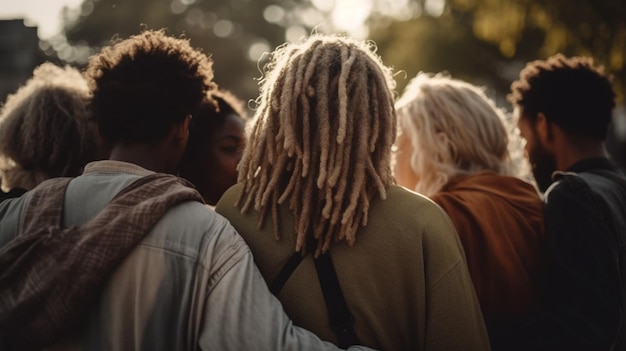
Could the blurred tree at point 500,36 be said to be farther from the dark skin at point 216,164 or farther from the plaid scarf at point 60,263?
the plaid scarf at point 60,263

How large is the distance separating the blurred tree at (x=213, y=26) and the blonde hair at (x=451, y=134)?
26.9 meters

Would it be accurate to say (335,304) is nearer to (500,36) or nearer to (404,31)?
(500,36)

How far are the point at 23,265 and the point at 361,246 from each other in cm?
110

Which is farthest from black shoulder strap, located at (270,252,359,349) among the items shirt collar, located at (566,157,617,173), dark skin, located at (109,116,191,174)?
shirt collar, located at (566,157,617,173)

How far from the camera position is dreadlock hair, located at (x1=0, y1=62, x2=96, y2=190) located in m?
3.21

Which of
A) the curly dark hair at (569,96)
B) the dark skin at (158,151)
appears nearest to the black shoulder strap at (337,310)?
the dark skin at (158,151)

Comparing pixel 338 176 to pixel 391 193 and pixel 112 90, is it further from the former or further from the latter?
pixel 112 90

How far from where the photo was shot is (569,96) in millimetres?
3904

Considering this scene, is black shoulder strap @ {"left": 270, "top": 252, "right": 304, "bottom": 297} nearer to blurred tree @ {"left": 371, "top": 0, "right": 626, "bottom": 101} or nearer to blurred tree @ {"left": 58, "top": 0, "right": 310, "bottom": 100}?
blurred tree @ {"left": 371, "top": 0, "right": 626, "bottom": 101}

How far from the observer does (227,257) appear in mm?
2311

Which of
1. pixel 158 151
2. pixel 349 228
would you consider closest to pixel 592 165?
pixel 349 228

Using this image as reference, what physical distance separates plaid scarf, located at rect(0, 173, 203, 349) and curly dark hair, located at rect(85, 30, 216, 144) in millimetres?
393

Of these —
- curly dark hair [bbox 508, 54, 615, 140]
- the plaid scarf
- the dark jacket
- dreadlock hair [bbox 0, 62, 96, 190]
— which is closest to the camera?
the plaid scarf

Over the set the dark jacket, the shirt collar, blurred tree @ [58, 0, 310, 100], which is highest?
blurred tree @ [58, 0, 310, 100]
